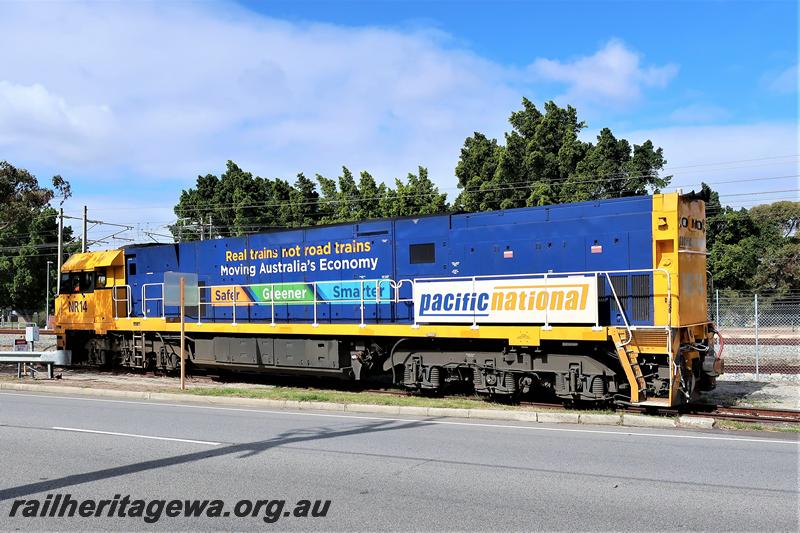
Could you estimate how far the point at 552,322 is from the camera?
1170 cm

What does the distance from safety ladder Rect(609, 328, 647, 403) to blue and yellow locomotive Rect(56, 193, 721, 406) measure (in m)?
0.02

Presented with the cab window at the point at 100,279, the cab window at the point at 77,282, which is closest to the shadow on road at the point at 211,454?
the cab window at the point at 100,279

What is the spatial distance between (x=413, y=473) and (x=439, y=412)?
181 inches

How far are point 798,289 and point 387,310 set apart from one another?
3766cm

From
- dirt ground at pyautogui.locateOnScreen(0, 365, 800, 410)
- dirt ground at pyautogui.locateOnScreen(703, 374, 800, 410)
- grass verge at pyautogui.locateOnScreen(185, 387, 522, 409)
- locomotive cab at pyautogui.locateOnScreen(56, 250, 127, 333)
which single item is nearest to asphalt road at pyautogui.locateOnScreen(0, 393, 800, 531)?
grass verge at pyautogui.locateOnScreen(185, 387, 522, 409)

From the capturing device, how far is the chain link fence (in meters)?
17.6

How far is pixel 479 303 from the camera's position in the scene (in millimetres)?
12477

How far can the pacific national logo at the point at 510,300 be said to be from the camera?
37.6ft

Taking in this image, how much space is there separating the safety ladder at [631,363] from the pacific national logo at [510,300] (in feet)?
1.92

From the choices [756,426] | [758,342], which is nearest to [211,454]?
[756,426]

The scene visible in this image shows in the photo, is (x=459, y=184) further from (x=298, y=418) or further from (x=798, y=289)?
(x=298, y=418)

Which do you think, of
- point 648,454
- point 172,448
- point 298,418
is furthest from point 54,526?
point 648,454

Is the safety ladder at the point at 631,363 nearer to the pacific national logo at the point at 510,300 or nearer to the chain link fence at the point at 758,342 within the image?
the pacific national logo at the point at 510,300

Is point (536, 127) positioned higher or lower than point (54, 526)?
higher
